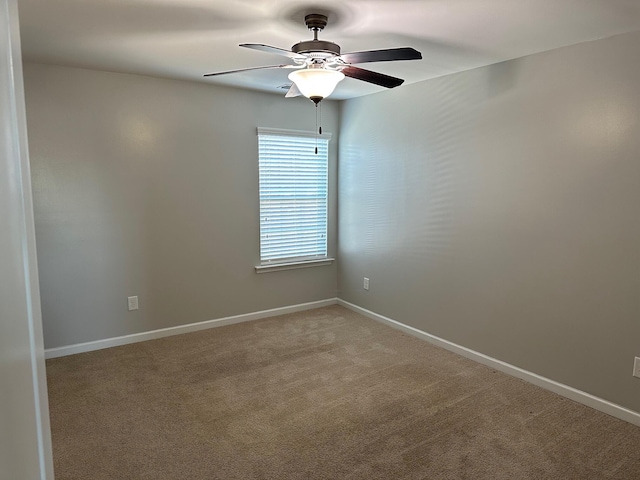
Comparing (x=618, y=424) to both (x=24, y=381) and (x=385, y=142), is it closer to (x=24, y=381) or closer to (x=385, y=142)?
(x=385, y=142)

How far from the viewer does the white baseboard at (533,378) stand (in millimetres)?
2736

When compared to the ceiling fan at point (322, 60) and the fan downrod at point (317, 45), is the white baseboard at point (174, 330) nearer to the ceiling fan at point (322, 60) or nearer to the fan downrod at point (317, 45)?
the ceiling fan at point (322, 60)

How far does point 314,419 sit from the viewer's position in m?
2.70

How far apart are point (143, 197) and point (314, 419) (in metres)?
2.38

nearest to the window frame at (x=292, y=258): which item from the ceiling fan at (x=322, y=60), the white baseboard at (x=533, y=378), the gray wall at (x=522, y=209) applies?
the gray wall at (x=522, y=209)

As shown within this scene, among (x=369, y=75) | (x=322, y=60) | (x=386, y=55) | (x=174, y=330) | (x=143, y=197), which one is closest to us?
(x=386, y=55)

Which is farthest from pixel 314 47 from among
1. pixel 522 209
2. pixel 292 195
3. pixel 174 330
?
pixel 174 330

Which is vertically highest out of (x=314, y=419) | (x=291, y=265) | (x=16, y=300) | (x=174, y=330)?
(x=16, y=300)

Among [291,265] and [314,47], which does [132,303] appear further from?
[314,47]

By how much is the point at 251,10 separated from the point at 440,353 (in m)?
2.94

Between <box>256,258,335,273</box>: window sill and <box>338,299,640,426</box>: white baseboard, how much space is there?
3.06ft

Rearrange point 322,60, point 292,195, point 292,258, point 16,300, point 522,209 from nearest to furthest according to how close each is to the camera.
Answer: point 16,300
point 322,60
point 522,209
point 292,195
point 292,258

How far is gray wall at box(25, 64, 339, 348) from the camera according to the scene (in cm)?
345

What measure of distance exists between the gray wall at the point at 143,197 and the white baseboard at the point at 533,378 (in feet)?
5.22
